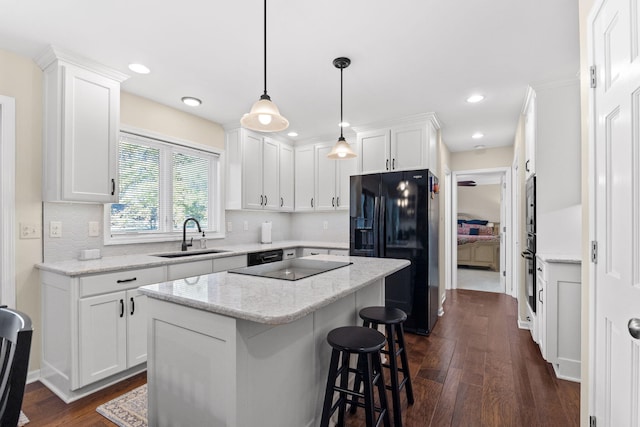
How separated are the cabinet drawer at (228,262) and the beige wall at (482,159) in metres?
3.91

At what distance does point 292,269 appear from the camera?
219cm

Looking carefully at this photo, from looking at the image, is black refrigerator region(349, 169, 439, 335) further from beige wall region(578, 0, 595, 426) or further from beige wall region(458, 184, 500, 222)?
beige wall region(458, 184, 500, 222)

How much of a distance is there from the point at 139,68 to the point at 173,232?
167 cm

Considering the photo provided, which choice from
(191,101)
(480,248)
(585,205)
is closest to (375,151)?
(191,101)

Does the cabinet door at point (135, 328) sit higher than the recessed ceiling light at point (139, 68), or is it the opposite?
the recessed ceiling light at point (139, 68)

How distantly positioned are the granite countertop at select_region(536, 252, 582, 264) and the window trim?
3366 mm

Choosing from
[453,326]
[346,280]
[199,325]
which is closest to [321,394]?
[346,280]

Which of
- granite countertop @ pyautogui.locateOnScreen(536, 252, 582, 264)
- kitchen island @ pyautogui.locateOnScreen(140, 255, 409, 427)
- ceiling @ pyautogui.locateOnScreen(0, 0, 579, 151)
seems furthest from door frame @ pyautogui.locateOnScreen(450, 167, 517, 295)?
kitchen island @ pyautogui.locateOnScreen(140, 255, 409, 427)

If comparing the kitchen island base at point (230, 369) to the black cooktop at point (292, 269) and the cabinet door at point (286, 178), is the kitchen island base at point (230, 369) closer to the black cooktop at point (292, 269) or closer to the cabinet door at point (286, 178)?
the black cooktop at point (292, 269)

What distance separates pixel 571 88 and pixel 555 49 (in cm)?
66

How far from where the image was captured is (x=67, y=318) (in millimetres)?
2135

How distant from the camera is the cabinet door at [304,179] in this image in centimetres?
461

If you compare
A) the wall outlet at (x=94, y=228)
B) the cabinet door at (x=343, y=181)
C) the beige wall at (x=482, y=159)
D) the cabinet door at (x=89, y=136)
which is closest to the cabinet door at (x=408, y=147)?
the cabinet door at (x=343, y=181)

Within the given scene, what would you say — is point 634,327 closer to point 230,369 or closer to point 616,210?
point 616,210
